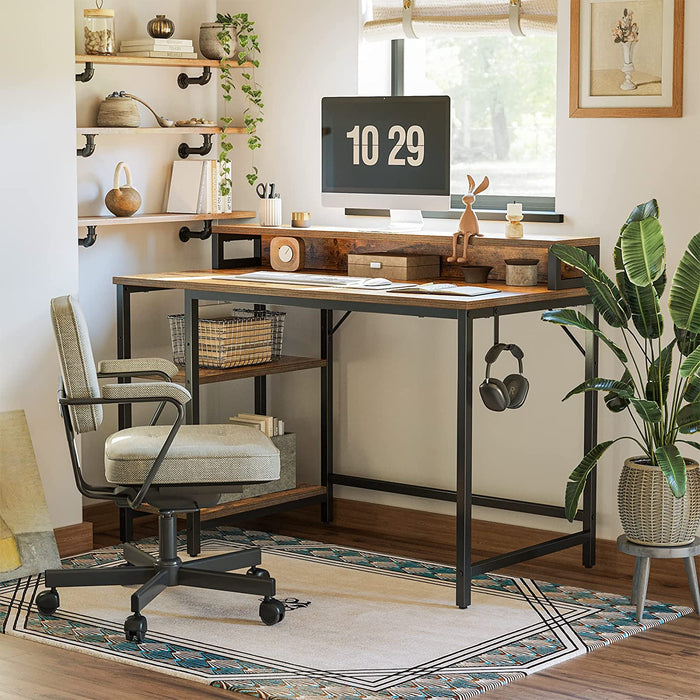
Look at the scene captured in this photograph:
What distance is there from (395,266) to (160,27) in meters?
1.26

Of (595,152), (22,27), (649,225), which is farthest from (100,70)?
(649,225)

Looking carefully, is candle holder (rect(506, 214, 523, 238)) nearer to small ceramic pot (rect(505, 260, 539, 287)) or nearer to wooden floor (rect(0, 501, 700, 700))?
small ceramic pot (rect(505, 260, 539, 287))

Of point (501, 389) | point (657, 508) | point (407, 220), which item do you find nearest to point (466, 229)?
point (407, 220)

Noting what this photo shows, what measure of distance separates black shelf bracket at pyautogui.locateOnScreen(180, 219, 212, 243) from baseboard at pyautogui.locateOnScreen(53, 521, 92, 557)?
3.92 feet

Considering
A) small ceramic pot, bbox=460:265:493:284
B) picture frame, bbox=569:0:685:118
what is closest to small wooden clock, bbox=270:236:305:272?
small ceramic pot, bbox=460:265:493:284

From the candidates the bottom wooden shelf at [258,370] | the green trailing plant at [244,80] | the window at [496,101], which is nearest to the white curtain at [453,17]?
the window at [496,101]

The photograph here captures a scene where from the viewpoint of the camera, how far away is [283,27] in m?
5.10

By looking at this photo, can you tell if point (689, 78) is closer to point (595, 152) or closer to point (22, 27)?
point (595, 152)

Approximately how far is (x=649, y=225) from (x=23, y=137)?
198cm

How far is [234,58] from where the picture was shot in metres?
5.13

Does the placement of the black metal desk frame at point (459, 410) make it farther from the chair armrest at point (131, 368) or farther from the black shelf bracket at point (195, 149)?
the black shelf bracket at point (195, 149)

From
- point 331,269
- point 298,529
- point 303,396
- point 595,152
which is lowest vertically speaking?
point 298,529

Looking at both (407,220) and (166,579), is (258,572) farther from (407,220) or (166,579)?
(407,220)

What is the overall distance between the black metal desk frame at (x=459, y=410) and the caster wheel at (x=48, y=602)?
70 centimetres
